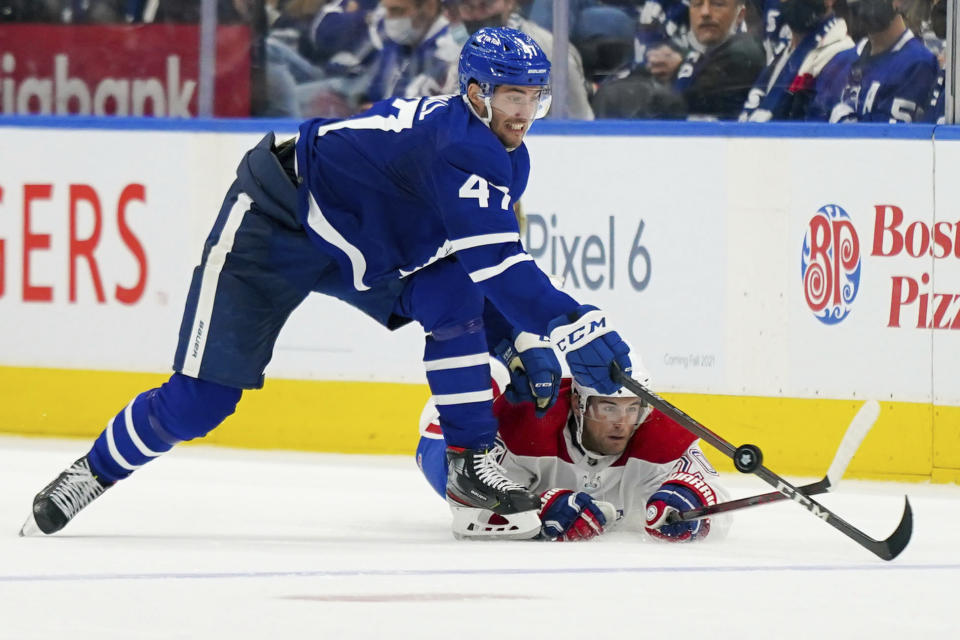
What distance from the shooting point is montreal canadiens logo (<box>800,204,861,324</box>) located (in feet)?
17.5

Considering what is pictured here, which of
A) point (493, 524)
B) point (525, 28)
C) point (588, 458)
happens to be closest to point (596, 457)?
point (588, 458)

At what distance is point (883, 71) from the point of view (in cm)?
538

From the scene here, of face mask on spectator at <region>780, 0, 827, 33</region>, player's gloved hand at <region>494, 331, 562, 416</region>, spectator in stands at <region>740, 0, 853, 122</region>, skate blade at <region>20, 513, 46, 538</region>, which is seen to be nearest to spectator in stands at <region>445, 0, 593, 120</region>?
spectator in stands at <region>740, 0, 853, 122</region>

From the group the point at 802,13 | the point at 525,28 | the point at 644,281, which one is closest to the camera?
the point at 802,13

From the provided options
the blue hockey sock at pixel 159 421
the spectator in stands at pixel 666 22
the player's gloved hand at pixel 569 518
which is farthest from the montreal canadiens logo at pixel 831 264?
the blue hockey sock at pixel 159 421

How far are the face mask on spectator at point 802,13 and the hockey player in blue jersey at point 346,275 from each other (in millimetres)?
1642

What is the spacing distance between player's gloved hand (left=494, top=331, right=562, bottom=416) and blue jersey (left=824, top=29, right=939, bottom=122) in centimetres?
161

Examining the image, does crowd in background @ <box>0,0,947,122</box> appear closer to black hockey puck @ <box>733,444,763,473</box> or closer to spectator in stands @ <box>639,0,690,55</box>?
spectator in stands @ <box>639,0,690,55</box>

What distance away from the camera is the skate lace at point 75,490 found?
13.4 ft

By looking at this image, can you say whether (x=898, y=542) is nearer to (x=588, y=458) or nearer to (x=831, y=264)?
(x=588, y=458)

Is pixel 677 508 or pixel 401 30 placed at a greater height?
pixel 401 30

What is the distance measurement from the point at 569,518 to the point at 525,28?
7.12ft

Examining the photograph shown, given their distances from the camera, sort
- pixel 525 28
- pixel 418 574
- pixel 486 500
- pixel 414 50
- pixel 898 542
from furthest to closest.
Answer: pixel 414 50 < pixel 525 28 < pixel 486 500 < pixel 898 542 < pixel 418 574

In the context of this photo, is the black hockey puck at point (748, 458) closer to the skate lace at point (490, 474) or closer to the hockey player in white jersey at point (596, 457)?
the hockey player in white jersey at point (596, 457)
